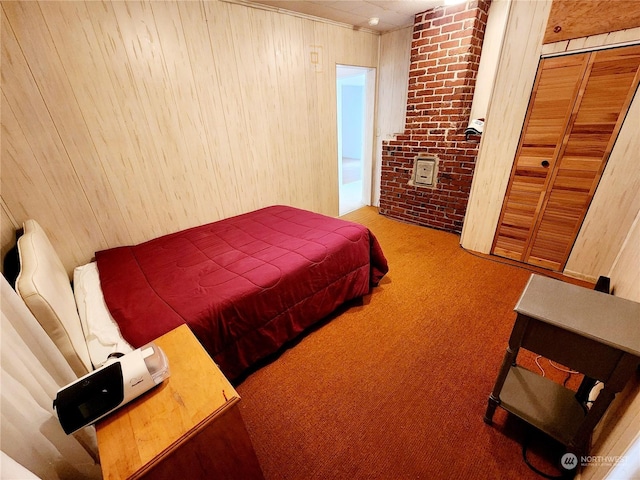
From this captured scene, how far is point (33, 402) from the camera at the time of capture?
0.75 metres

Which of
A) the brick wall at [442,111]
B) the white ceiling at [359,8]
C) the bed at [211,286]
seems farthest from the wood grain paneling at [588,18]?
the bed at [211,286]

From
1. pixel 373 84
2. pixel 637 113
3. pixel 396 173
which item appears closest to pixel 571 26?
pixel 637 113

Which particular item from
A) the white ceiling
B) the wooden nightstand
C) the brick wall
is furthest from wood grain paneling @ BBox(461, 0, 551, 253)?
the wooden nightstand

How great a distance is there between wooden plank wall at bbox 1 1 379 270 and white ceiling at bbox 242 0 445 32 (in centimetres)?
12

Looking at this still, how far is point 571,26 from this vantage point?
1.89m

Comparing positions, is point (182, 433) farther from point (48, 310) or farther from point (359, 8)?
point (359, 8)

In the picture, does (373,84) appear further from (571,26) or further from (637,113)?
(637,113)

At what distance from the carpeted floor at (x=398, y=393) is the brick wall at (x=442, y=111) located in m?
1.32

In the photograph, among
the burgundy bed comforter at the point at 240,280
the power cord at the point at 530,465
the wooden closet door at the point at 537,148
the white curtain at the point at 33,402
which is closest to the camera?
the white curtain at the point at 33,402

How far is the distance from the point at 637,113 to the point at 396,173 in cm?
218

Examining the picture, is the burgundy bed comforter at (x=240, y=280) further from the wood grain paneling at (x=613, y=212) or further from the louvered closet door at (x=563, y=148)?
the wood grain paneling at (x=613, y=212)

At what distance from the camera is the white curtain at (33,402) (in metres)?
0.67

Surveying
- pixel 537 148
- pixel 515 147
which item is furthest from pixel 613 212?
pixel 515 147

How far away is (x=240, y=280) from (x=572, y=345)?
1522 millimetres
